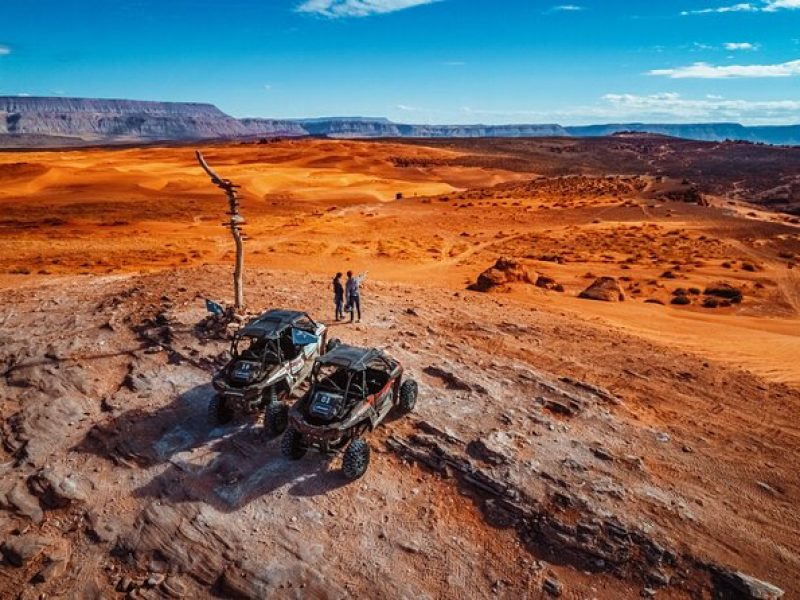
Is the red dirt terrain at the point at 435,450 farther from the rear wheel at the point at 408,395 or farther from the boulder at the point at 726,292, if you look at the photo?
the rear wheel at the point at 408,395

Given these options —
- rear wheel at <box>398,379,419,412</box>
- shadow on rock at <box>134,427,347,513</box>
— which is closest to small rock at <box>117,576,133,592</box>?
shadow on rock at <box>134,427,347,513</box>

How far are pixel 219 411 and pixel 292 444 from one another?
2.24 m

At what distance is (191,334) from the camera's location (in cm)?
1462

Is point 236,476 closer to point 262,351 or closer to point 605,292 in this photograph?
point 262,351

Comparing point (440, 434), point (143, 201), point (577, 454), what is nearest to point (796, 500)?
point (577, 454)

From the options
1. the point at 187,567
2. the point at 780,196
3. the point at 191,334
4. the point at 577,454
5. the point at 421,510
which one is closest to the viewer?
the point at 187,567

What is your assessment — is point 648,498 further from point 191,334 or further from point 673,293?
point 673,293

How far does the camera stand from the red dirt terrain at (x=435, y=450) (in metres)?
8.03

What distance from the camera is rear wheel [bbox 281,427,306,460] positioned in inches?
380

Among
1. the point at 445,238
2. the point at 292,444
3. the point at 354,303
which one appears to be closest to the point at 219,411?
the point at 292,444

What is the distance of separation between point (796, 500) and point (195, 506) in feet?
34.9

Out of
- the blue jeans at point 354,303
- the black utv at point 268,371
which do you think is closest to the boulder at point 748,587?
the black utv at point 268,371

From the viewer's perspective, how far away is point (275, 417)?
1045cm

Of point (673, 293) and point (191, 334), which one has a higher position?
point (191, 334)
